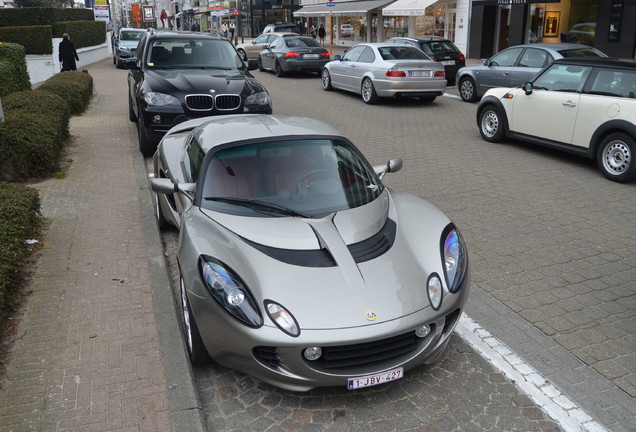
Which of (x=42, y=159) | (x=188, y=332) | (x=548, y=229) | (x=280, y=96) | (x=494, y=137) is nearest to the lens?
(x=188, y=332)

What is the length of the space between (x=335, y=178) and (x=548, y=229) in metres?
3.09

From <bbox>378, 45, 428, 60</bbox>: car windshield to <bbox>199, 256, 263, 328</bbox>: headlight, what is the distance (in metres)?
12.9

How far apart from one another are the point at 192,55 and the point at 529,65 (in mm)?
7528

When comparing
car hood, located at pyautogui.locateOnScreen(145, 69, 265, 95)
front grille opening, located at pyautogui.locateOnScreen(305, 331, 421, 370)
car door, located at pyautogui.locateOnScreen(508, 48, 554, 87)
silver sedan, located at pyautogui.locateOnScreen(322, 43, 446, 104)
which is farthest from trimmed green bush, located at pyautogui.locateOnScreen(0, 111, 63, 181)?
car door, located at pyautogui.locateOnScreen(508, 48, 554, 87)

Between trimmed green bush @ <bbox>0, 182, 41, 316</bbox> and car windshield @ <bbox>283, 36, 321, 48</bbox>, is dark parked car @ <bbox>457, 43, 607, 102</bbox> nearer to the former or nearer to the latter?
car windshield @ <bbox>283, 36, 321, 48</bbox>

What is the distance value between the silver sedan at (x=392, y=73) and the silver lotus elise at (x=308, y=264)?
10.5 m

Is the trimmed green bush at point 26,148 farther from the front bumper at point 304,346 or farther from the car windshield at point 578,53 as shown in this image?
the car windshield at point 578,53

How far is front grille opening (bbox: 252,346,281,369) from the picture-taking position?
11.0ft

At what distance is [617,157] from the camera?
27.5ft

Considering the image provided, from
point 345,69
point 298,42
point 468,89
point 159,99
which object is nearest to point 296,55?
point 298,42

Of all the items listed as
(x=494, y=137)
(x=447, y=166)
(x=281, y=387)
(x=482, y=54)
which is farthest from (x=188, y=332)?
(x=482, y=54)

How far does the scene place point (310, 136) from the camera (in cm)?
481

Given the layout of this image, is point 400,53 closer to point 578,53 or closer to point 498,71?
point 498,71

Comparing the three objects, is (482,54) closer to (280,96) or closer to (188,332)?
(280,96)
